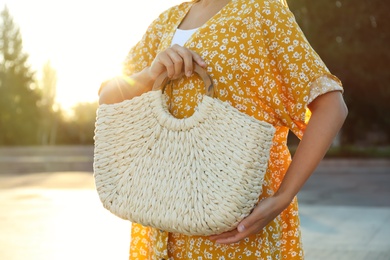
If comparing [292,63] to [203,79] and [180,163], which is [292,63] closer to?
[203,79]

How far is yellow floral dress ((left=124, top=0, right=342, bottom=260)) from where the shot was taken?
1.64 metres

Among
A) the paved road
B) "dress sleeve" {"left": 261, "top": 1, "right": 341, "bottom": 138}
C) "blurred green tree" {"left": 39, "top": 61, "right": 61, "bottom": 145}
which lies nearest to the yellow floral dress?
"dress sleeve" {"left": 261, "top": 1, "right": 341, "bottom": 138}

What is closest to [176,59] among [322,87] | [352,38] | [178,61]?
[178,61]

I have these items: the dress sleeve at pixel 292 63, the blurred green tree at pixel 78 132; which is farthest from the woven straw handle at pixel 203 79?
the blurred green tree at pixel 78 132

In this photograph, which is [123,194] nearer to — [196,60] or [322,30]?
[196,60]

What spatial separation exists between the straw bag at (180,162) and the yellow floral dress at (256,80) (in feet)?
0.26

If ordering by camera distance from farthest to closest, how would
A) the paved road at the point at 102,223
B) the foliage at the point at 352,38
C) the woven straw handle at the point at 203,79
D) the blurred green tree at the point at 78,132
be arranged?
the blurred green tree at the point at 78,132
the foliage at the point at 352,38
the paved road at the point at 102,223
the woven straw handle at the point at 203,79

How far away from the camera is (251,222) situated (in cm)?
148

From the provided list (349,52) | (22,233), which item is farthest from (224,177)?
(349,52)

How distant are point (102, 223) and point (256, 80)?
7760 millimetres

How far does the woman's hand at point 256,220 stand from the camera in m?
1.48

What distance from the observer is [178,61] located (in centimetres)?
158

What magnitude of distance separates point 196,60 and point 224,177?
287 mm

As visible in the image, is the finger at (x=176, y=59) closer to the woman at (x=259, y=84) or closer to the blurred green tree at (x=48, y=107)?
the woman at (x=259, y=84)
